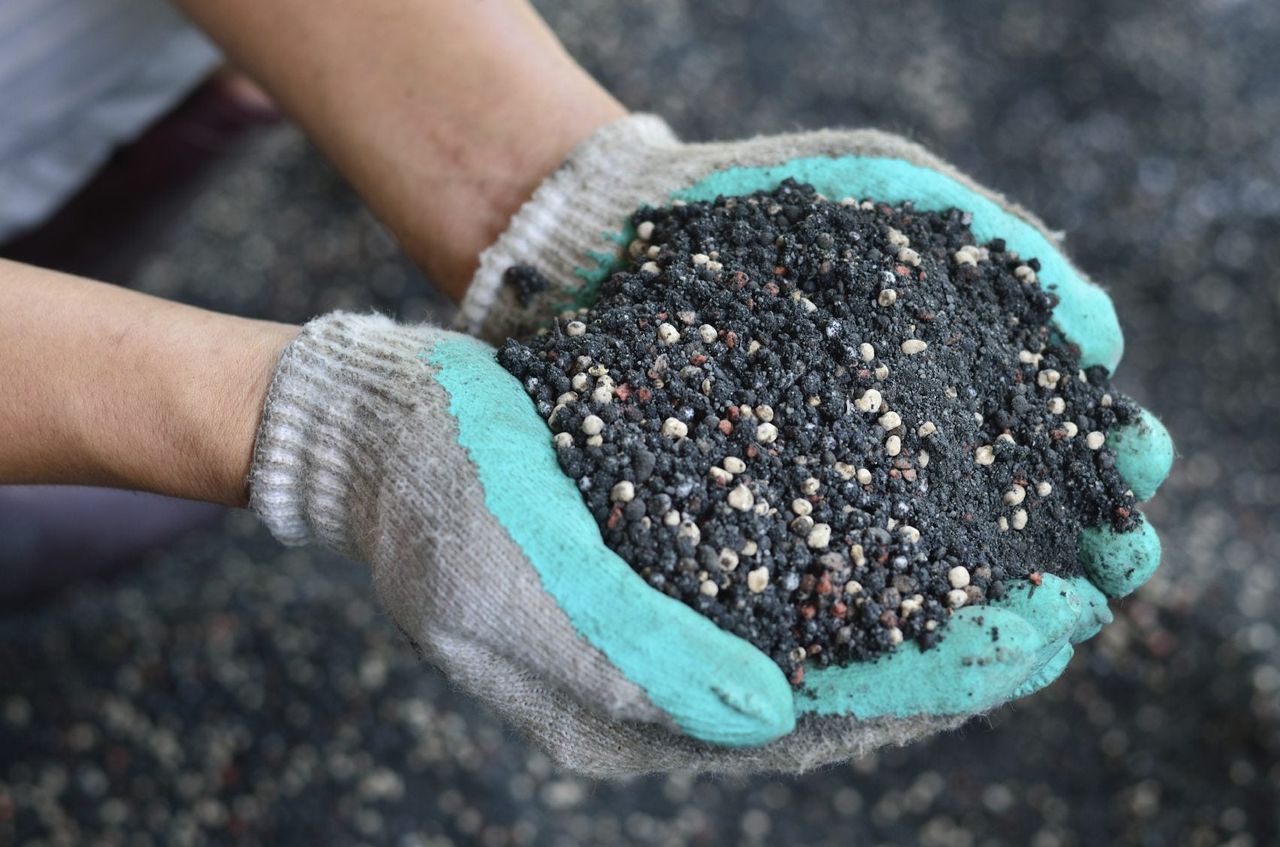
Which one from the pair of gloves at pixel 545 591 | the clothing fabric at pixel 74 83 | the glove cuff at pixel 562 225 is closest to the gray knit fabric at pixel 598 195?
the glove cuff at pixel 562 225

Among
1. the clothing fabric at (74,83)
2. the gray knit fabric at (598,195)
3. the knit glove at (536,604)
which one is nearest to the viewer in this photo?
the knit glove at (536,604)

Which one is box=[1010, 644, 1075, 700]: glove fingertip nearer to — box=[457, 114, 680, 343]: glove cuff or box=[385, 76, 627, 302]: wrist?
box=[457, 114, 680, 343]: glove cuff

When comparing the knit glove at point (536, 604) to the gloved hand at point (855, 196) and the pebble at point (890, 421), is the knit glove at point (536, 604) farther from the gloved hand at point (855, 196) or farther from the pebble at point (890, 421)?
the pebble at point (890, 421)

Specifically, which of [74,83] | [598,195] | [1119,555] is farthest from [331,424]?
[74,83]

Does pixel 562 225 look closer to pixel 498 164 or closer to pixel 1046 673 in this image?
pixel 498 164

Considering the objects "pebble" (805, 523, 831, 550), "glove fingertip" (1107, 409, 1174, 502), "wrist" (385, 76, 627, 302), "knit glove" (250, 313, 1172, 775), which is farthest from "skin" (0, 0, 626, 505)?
"glove fingertip" (1107, 409, 1174, 502)
